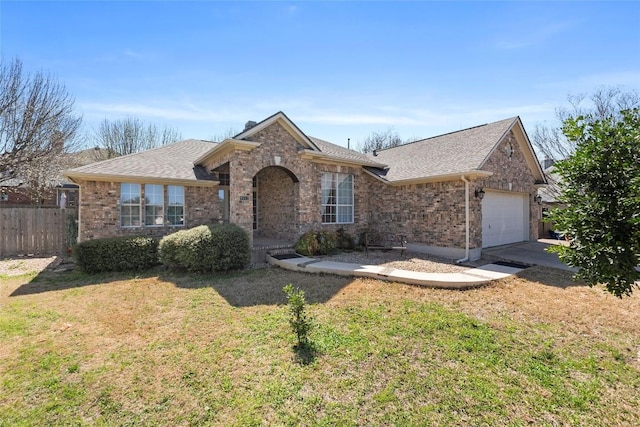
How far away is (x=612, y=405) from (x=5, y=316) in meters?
10.1

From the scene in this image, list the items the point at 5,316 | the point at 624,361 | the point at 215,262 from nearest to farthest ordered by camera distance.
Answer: the point at 624,361, the point at 5,316, the point at 215,262

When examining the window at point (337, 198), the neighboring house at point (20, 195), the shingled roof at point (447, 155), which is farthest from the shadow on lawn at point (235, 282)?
the neighboring house at point (20, 195)

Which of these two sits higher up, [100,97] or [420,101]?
[100,97]

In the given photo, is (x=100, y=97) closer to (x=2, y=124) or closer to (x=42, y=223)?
(x=2, y=124)

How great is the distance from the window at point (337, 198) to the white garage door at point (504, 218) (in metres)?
5.74

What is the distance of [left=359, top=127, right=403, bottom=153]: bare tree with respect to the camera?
39719 millimetres

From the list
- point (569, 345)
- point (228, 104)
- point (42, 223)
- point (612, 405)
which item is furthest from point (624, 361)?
point (42, 223)

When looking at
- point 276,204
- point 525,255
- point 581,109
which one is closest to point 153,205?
point 276,204

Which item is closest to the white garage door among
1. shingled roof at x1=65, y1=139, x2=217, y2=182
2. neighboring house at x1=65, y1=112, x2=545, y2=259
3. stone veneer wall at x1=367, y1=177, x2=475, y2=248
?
neighboring house at x1=65, y1=112, x2=545, y2=259

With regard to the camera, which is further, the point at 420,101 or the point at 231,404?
the point at 420,101

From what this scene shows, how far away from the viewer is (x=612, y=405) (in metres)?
3.38

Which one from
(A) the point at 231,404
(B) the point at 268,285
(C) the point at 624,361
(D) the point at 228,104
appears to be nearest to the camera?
(A) the point at 231,404

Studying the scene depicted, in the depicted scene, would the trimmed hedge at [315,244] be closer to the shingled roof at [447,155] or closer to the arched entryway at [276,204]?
the arched entryway at [276,204]

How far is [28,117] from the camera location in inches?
611
